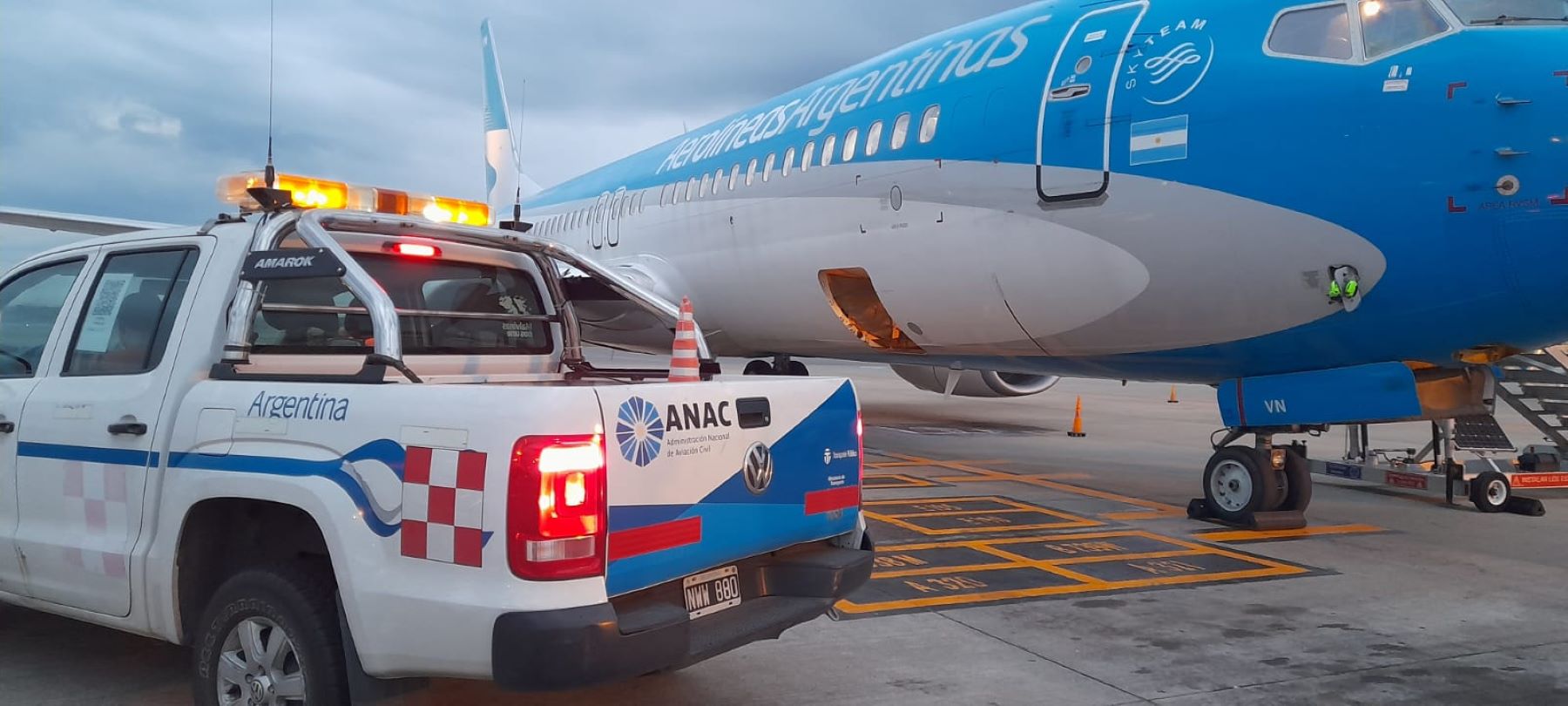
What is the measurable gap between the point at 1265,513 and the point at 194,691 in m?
7.32

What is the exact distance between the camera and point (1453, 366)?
7.44 m

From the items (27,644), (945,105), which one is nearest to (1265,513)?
(945,105)

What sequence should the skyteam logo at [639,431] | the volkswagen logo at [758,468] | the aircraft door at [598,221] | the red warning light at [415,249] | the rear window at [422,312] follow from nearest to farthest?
1. the skyteam logo at [639,431]
2. the volkswagen logo at [758,468]
3. the rear window at [422,312]
4. the red warning light at [415,249]
5. the aircraft door at [598,221]

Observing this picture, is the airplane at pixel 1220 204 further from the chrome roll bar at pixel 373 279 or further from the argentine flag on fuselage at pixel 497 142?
the argentine flag on fuselage at pixel 497 142

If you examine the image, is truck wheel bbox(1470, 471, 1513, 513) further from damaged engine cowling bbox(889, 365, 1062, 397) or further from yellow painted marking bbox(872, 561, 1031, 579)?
damaged engine cowling bbox(889, 365, 1062, 397)

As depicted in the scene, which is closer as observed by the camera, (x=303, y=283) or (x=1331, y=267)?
(x=303, y=283)

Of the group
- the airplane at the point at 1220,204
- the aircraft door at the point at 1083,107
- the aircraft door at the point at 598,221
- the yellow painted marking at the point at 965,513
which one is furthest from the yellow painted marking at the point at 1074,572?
the aircraft door at the point at 598,221

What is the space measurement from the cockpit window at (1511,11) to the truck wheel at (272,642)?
6.95m

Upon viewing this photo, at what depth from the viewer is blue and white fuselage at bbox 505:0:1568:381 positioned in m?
6.39

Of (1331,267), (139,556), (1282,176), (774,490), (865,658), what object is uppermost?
(1282,176)

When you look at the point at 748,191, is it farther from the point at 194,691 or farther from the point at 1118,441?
the point at 194,691

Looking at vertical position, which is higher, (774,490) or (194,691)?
(774,490)

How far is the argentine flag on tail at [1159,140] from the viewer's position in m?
7.38

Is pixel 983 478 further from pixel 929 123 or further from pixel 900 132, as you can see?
pixel 929 123
